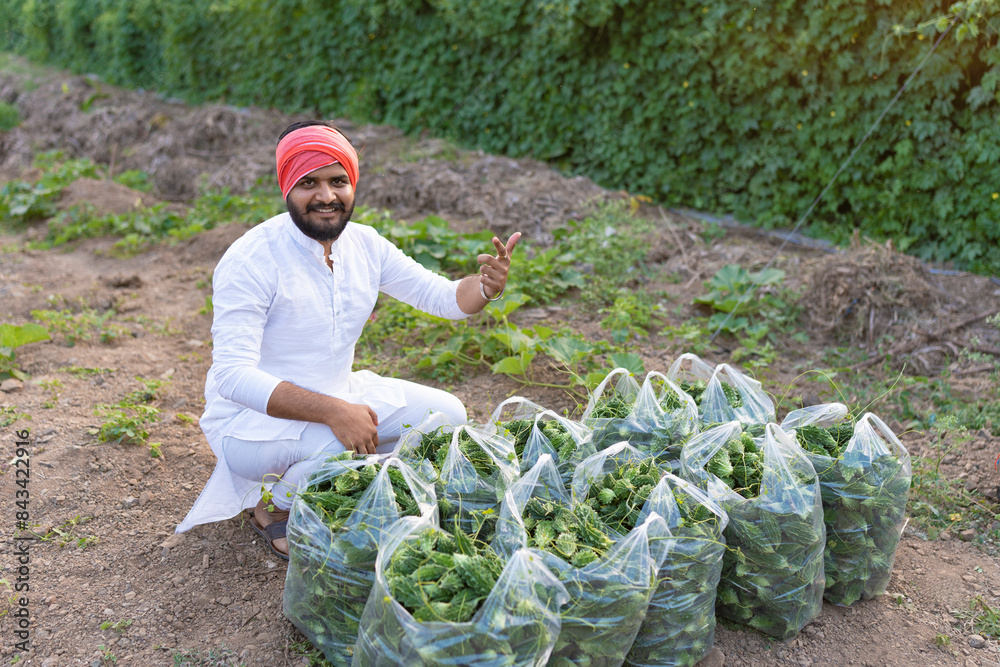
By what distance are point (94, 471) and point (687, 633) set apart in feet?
8.41

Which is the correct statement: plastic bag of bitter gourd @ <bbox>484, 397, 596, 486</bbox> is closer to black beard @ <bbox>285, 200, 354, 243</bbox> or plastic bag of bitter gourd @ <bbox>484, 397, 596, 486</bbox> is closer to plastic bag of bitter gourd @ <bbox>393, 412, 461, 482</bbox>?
plastic bag of bitter gourd @ <bbox>393, 412, 461, 482</bbox>

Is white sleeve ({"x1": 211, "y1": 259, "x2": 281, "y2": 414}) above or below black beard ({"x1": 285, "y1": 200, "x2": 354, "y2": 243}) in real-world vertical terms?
below

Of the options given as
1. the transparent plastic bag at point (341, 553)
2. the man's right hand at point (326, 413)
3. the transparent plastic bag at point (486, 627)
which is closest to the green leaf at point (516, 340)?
the man's right hand at point (326, 413)

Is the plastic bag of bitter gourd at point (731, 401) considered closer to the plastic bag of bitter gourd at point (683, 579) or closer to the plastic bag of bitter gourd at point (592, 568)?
the plastic bag of bitter gourd at point (683, 579)

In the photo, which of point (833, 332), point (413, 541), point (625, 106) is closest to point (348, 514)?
point (413, 541)

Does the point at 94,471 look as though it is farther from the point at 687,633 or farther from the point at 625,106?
the point at 625,106

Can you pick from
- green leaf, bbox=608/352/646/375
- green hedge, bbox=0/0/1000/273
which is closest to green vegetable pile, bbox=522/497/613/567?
green leaf, bbox=608/352/646/375

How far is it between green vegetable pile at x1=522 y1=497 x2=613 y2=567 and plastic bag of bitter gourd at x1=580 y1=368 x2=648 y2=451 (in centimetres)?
37

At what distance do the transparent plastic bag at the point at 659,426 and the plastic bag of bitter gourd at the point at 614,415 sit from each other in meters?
0.01

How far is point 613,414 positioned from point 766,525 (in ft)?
2.26

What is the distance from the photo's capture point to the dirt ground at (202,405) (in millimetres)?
2396

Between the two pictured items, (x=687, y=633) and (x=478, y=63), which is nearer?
(x=687, y=633)

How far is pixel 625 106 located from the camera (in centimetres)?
722

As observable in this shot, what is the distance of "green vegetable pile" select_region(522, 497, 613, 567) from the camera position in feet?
6.41
